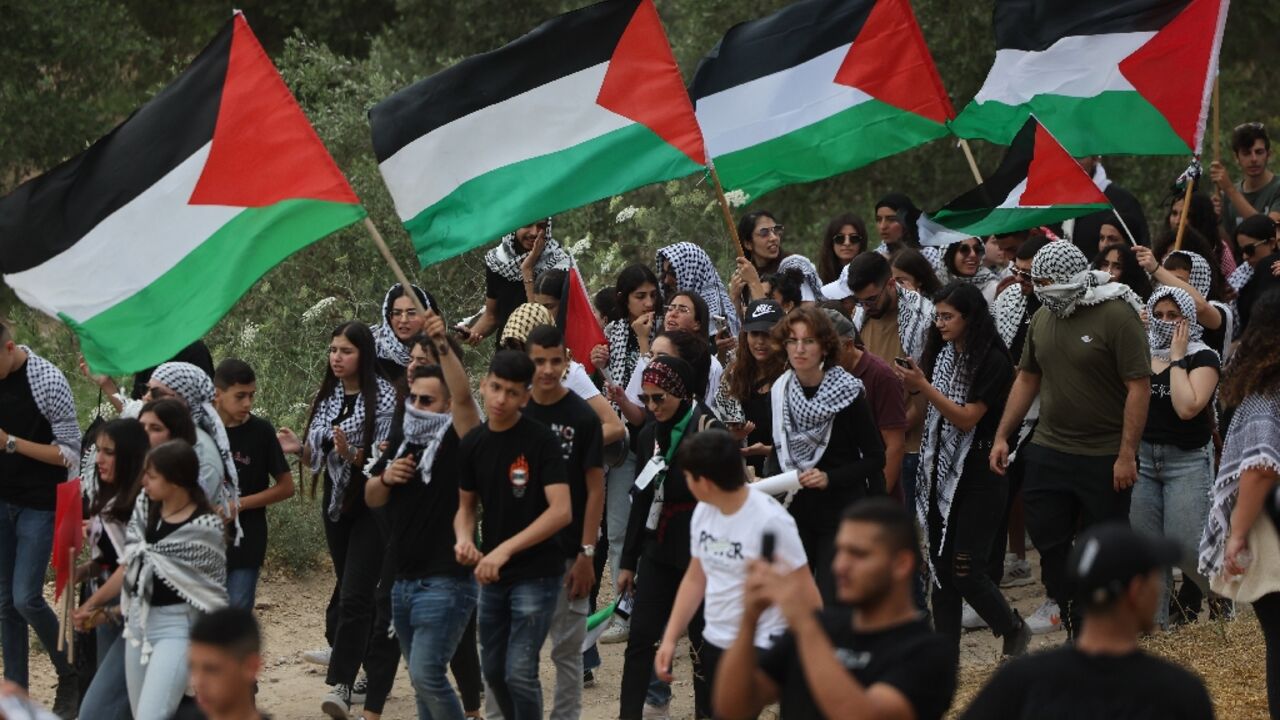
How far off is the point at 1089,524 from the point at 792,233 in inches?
419

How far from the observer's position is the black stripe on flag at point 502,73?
28.3 feet

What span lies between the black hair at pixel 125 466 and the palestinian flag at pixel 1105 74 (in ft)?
18.5

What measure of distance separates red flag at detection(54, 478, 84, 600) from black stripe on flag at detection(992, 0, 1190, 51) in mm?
6103

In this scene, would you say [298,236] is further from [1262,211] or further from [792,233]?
[792,233]

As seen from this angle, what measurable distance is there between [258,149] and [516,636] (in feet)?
7.59

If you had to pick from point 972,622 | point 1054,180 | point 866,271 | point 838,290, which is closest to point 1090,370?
point 866,271

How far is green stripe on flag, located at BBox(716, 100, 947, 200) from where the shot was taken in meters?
10.8

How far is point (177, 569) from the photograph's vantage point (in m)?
7.01

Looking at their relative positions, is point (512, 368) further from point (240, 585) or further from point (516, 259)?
point (516, 259)

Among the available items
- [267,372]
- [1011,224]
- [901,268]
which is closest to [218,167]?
[901,268]

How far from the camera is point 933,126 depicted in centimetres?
1094

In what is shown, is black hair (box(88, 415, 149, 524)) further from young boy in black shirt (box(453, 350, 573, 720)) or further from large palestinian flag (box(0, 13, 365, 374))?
young boy in black shirt (box(453, 350, 573, 720))

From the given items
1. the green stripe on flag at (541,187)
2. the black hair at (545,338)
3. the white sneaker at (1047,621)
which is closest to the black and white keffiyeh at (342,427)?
the green stripe on flag at (541,187)

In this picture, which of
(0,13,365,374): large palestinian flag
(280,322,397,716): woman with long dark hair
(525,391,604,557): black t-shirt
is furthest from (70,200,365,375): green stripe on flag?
(280,322,397,716): woman with long dark hair
